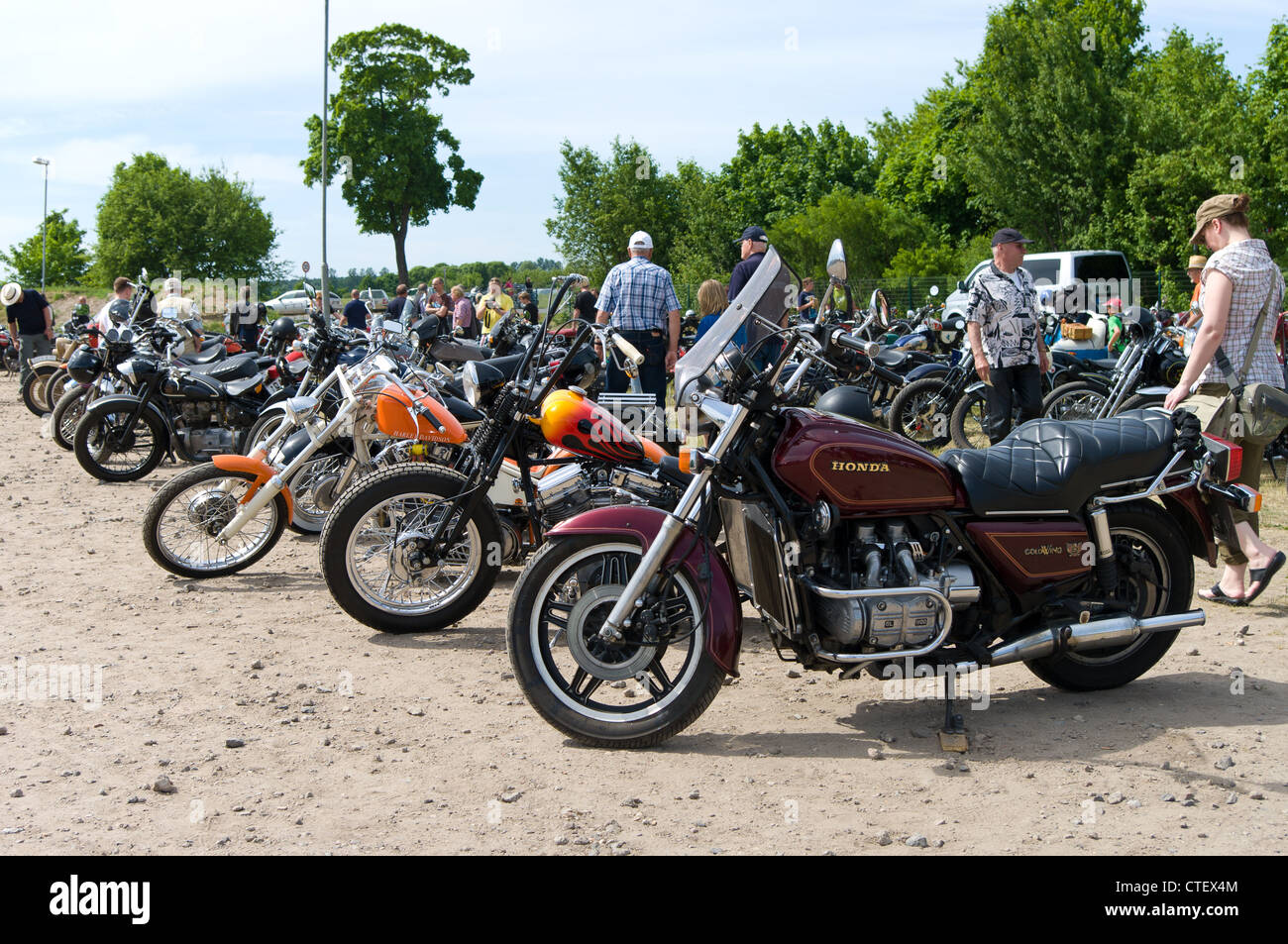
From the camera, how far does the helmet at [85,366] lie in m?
10.8

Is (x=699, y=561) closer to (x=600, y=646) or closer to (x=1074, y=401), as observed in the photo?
(x=600, y=646)

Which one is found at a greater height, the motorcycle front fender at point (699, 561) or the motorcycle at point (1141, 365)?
the motorcycle at point (1141, 365)

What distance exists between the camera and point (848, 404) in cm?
416

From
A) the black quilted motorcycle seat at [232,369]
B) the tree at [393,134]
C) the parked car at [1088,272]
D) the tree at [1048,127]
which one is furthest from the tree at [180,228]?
the black quilted motorcycle seat at [232,369]

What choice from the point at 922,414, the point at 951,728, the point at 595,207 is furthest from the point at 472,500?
the point at 595,207

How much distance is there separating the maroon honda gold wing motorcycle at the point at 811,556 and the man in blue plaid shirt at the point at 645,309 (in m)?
4.59

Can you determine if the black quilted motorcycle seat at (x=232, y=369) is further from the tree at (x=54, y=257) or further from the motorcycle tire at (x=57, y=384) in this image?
the tree at (x=54, y=257)

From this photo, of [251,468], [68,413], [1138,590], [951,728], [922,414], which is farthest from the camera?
[68,413]

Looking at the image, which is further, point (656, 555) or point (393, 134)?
point (393, 134)

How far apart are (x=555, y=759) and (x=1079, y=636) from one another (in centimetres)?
185

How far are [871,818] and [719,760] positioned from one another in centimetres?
61

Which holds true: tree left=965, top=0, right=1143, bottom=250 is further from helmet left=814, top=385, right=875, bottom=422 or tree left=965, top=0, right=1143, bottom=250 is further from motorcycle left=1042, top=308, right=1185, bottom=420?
helmet left=814, top=385, right=875, bottom=422

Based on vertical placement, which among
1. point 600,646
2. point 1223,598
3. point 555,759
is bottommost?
point 555,759

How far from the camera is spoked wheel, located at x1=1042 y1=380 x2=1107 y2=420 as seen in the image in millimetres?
9516
